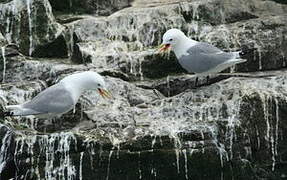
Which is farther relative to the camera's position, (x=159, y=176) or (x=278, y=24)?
(x=278, y=24)

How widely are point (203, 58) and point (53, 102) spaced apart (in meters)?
1.93

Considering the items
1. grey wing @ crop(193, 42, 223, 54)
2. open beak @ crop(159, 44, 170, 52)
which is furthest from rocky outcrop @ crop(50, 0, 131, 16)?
grey wing @ crop(193, 42, 223, 54)

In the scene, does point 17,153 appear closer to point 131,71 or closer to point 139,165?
point 139,165

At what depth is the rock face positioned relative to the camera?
704 cm

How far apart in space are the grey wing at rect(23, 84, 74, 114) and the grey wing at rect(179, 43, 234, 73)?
5.33ft

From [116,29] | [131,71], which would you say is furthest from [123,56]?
[116,29]

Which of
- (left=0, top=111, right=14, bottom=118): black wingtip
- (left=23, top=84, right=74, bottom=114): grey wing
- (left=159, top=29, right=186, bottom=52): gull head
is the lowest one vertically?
(left=0, top=111, right=14, bottom=118): black wingtip

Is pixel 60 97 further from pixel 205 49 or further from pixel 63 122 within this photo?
pixel 205 49

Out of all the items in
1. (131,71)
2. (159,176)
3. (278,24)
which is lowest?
(159,176)

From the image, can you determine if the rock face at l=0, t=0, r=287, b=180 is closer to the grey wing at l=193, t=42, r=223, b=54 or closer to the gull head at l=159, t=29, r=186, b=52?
the grey wing at l=193, t=42, r=223, b=54

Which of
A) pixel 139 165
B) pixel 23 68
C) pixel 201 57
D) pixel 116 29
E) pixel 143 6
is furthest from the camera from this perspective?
pixel 143 6

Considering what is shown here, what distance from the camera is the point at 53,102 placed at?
7.16 m

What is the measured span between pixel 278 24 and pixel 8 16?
396 cm

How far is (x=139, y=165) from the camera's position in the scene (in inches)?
276
